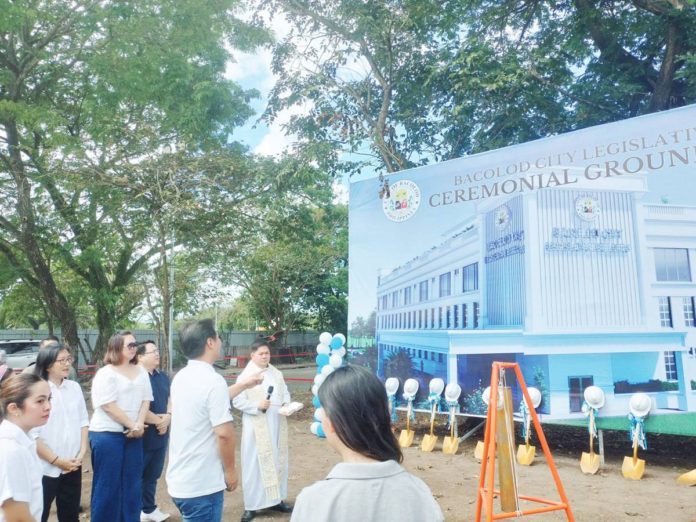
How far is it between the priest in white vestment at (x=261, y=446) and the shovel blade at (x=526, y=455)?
3.23 m

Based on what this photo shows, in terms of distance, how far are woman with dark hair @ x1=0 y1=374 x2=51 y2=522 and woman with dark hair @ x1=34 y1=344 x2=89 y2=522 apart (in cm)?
108

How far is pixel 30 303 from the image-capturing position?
20.6 m

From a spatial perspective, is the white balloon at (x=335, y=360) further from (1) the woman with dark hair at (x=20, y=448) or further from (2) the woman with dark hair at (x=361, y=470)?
(2) the woman with dark hair at (x=361, y=470)

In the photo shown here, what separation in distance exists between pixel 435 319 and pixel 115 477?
5065mm

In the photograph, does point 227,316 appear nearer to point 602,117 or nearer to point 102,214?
point 102,214

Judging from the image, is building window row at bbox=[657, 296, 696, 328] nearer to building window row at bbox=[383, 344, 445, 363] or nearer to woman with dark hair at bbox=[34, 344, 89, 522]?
building window row at bbox=[383, 344, 445, 363]

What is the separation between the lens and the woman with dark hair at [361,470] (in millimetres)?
1358

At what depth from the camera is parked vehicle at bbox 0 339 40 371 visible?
16.9 m

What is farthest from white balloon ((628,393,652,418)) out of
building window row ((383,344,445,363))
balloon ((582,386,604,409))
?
building window row ((383,344,445,363))

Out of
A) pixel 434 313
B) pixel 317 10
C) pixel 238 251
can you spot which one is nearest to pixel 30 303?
pixel 238 251

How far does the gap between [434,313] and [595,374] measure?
2.31m

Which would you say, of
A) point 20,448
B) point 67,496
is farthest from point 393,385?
point 20,448

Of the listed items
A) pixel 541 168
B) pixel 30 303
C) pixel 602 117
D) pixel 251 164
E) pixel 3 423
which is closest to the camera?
pixel 3 423

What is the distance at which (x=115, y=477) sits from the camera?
3762 mm
